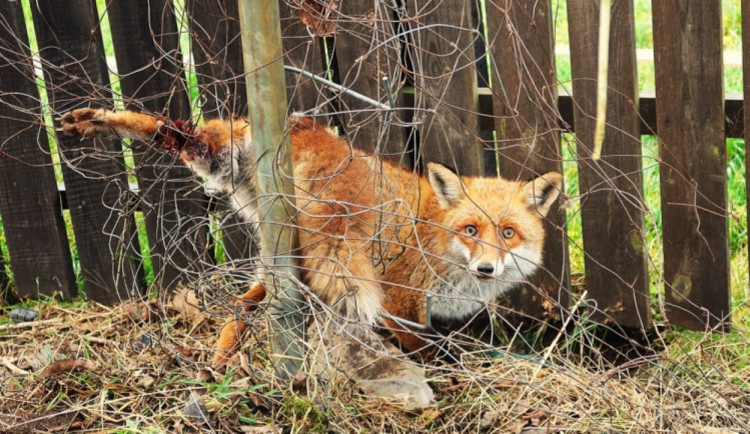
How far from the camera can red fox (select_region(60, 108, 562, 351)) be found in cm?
349

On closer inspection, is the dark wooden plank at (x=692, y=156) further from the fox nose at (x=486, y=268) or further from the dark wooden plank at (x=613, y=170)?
the fox nose at (x=486, y=268)

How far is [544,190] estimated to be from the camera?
414 cm

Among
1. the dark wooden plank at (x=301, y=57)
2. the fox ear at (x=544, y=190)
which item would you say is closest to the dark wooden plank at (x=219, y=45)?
the dark wooden plank at (x=301, y=57)

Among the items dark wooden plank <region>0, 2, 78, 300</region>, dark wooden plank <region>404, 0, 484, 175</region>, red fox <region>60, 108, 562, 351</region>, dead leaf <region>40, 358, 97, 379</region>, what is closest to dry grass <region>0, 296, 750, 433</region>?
dead leaf <region>40, 358, 97, 379</region>

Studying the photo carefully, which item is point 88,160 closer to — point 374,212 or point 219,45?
point 219,45

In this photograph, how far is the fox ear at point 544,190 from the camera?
4.05 metres

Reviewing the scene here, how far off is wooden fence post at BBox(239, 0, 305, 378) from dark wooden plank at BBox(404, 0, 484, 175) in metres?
0.92

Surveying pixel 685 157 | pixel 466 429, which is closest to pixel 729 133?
pixel 685 157

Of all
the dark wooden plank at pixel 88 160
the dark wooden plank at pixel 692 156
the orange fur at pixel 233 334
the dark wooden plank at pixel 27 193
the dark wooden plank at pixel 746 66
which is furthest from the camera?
the dark wooden plank at pixel 27 193

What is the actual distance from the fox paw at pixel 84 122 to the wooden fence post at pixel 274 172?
2.19ft

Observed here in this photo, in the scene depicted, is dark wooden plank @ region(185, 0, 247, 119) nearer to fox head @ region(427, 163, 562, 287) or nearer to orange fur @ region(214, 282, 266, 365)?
orange fur @ region(214, 282, 266, 365)

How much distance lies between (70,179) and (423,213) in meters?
1.87

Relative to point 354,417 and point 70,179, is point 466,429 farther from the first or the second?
point 70,179

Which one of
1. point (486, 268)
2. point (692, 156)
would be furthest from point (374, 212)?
point (692, 156)
